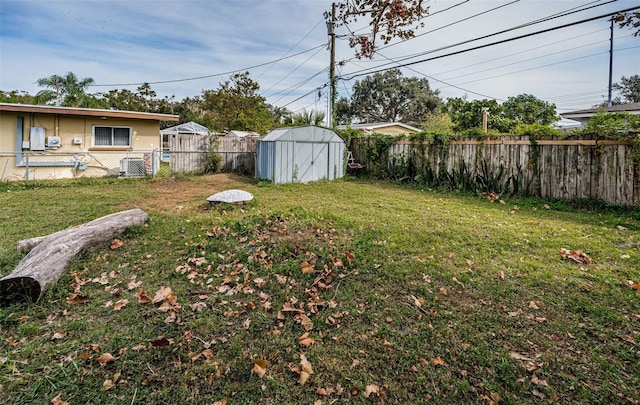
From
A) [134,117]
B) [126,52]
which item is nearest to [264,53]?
[126,52]

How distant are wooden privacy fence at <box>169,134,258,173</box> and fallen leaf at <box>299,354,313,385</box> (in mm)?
11200

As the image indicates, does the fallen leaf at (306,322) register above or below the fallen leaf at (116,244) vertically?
below

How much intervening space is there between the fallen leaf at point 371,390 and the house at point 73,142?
11.4 m

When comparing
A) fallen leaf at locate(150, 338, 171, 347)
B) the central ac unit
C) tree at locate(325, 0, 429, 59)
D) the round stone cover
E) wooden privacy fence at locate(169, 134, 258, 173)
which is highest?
tree at locate(325, 0, 429, 59)

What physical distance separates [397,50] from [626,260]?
33.0 ft

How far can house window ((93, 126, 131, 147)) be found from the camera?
1159 cm

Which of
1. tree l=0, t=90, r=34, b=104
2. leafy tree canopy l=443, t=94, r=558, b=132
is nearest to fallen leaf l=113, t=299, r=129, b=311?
leafy tree canopy l=443, t=94, r=558, b=132

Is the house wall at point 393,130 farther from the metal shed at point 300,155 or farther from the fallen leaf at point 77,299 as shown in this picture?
the fallen leaf at point 77,299

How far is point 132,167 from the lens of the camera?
11.4 meters

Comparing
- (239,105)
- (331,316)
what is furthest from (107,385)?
(239,105)

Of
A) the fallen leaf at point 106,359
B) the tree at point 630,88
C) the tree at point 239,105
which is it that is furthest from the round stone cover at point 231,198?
the tree at point 630,88

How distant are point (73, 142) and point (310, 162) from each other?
27.3ft

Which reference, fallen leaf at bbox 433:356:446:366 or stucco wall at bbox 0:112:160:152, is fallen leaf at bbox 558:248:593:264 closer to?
fallen leaf at bbox 433:356:446:366

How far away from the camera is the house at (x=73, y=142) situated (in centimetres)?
1016
